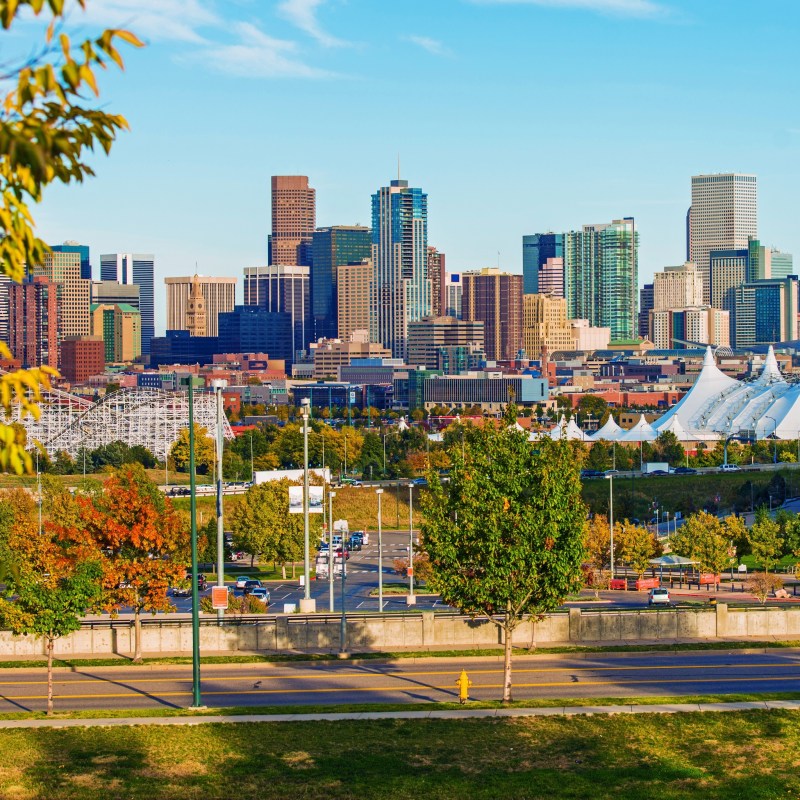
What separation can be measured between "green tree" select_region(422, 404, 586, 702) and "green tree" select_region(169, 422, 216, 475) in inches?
4157

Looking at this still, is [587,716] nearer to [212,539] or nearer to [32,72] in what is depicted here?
[32,72]

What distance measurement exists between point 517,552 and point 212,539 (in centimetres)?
5189

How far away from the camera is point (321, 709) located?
33.7 meters

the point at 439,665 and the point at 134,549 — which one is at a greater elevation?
the point at 134,549

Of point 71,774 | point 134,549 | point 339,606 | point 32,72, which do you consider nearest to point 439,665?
point 134,549

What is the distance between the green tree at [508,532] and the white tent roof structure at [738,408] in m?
129

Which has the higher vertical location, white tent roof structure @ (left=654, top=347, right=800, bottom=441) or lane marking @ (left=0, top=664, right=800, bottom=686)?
white tent roof structure @ (left=654, top=347, right=800, bottom=441)

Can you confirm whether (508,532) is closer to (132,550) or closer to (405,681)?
(405,681)

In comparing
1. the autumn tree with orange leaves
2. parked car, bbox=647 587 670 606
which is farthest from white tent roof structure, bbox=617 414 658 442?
the autumn tree with orange leaves

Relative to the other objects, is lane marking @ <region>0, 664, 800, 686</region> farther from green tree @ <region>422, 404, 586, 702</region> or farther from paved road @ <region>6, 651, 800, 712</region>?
green tree @ <region>422, 404, 586, 702</region>

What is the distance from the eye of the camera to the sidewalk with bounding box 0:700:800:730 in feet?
103

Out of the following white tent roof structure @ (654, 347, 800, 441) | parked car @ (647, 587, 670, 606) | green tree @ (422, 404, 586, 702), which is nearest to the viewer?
green tree @ (422, 404, 586, 702)

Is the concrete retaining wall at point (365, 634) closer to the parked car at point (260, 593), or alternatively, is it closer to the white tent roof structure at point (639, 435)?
the parked car at point (260, 593)

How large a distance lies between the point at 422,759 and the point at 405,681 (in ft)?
36.5
